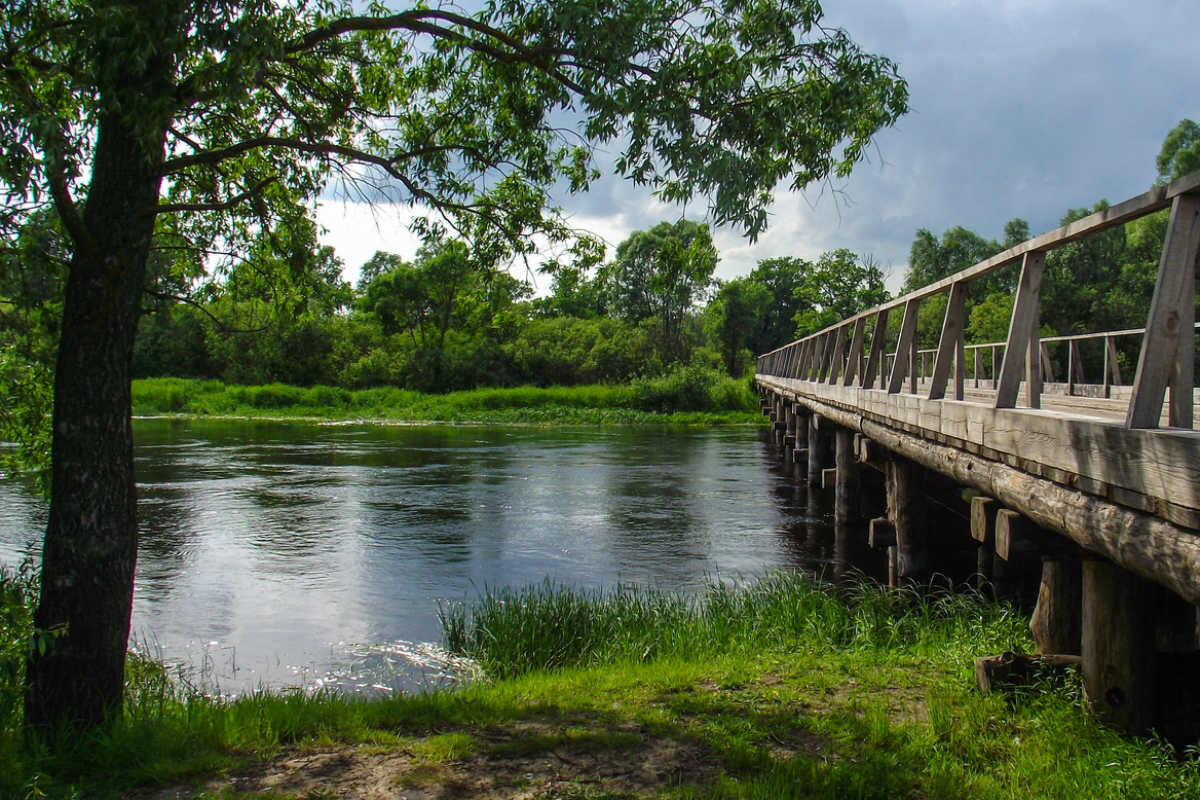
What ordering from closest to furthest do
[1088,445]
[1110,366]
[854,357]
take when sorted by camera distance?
[1088,445], [1110,366], [854,357]

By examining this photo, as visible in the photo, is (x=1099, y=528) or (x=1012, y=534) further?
(x=1012, y=534)

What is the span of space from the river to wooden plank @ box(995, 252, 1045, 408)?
17.7ft

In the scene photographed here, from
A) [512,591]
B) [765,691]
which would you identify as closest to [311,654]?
[512,591]

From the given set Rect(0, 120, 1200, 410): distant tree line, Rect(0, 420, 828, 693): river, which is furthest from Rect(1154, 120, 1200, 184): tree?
Rect(0, 420, 828, 693): river

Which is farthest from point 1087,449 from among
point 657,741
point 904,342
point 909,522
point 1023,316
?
point 909,522

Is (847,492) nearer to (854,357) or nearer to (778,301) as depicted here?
(854,357)

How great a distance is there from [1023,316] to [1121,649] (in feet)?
6.58

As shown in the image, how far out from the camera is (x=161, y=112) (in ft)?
16.5

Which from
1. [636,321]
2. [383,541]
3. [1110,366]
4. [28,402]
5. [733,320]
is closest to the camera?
[28,402]

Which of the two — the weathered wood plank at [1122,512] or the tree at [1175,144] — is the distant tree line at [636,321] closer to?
the tree at [1175,144]

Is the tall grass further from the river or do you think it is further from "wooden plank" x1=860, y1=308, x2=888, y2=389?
"wooden plank" x1=860, y1=308, x2=888, y2=389

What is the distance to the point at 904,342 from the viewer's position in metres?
9.89

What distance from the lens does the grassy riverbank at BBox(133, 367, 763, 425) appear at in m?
50.6

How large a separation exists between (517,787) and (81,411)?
334 cm
